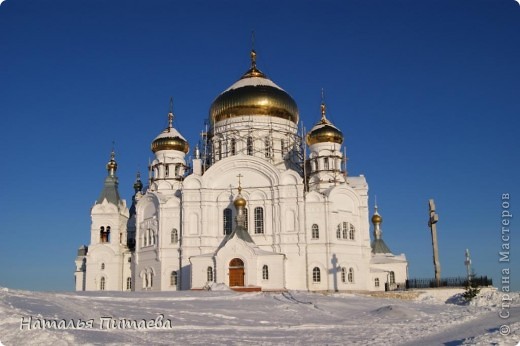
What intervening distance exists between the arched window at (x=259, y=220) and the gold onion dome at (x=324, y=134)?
20.1 ft

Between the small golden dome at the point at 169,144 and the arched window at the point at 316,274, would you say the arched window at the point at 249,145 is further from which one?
the arched window at the point at 316,274

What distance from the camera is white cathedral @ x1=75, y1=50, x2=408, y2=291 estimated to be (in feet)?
113

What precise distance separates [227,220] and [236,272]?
13.9 ft

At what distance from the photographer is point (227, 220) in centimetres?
3606

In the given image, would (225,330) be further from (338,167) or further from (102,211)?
(102,211)

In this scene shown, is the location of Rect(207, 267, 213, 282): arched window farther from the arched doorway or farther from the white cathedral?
the arched doorway

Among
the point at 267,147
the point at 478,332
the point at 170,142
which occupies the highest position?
the point at 170,142

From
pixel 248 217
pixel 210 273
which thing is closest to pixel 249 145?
pixel 248 217

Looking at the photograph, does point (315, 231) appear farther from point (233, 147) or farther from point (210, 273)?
point (233, 147)

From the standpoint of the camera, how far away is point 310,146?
128 feet

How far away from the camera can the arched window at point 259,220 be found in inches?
1406

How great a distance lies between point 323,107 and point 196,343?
30800 mm

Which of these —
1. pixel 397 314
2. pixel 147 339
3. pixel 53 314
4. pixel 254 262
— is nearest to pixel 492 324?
pixel 397 314

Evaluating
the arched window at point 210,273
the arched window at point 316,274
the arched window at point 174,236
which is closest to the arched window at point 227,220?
the arched window at point 210,273
